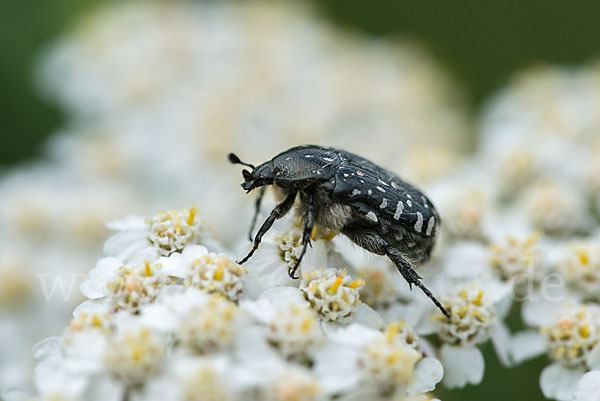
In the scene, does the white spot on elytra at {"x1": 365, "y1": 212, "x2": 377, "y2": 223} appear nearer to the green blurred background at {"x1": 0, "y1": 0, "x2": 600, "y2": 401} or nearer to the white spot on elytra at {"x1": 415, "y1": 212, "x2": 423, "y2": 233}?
the white spot on elytra at {"x1": 415, "y1": 212, "x2": 423, "y2": 233}

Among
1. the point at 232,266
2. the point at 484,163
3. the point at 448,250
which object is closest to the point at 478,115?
the point at 484,163

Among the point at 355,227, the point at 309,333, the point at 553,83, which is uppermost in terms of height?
the point at 553,83

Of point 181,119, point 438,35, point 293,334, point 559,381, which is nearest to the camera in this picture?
point 293,334

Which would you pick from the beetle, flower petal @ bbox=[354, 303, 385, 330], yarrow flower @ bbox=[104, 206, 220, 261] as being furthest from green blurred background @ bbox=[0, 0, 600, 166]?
flower petal @ bbox=[354, 303, 385, 330]

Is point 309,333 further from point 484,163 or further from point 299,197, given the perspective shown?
point 484,163

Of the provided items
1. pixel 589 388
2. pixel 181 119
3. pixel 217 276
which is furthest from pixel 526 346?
pixel 181 119

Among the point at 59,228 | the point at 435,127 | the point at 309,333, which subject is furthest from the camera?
the point at 435,127

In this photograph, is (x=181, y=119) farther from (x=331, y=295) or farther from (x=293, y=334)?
(x=293, y=334)

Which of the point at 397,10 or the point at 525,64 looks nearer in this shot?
the point at 525,64
